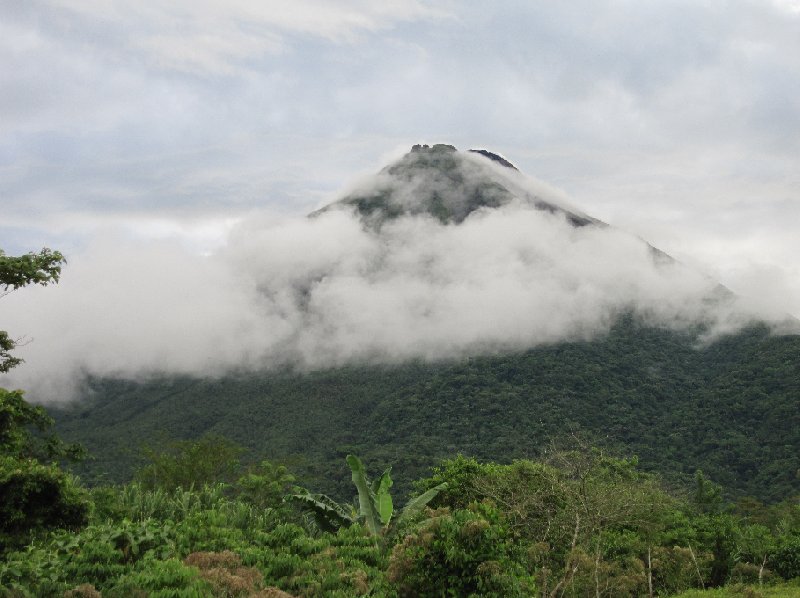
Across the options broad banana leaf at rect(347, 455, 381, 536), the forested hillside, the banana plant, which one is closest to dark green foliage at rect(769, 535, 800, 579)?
the banana plant

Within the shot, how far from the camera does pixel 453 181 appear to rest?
172m

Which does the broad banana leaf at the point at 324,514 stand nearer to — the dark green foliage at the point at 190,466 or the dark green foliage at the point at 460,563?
the dark green foliage at the point at 460,563

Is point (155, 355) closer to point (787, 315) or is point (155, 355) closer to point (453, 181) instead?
point (453, 181)

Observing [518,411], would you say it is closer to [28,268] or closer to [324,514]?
[324,514]

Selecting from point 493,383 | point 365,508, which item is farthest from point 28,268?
point 493,383

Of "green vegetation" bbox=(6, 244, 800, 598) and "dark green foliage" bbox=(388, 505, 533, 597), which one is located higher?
"dark green foliage" bbox=(388, 505, 533, 597)

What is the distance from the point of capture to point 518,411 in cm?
8450

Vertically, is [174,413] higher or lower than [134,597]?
lower

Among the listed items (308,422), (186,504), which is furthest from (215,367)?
(186,504)

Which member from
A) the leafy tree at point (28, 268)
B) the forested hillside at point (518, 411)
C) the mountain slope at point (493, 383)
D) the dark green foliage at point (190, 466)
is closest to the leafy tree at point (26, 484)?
the leafy tree at point (28, 268)

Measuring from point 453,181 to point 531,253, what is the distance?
2818cm

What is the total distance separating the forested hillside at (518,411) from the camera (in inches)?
A: 2564

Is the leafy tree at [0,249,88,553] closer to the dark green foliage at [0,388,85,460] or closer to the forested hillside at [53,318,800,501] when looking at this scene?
the dark green foliage at [0,388,85,460]

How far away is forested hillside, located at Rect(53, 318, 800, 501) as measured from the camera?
6512 cm
